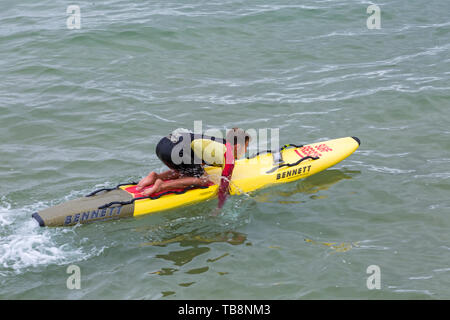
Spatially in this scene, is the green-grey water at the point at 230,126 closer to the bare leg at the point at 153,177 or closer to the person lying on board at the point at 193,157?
the person lying on board at the point at 193,157

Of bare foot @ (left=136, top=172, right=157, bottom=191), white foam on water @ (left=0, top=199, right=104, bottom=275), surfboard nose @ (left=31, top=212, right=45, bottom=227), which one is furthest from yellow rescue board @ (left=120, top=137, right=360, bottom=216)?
surfboard nose @ (left=31, top=212, right=45, bottom=227)

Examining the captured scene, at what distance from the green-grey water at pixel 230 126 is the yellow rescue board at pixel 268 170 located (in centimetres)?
15

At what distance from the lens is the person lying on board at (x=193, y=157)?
682 centimetres

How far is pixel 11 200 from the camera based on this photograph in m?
7.21

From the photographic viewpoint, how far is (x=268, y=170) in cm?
773

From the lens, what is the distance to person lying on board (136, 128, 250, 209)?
22.4ft

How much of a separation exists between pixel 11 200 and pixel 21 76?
5.50 metres

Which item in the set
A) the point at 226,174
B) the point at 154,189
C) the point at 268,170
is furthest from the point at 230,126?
the point at 154,189

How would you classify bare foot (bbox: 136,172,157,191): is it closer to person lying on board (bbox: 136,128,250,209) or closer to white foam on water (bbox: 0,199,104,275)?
person lying on board (bbox: 136,128,250,209)

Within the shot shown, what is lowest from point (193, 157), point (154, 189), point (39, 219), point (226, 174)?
point (39, 219)

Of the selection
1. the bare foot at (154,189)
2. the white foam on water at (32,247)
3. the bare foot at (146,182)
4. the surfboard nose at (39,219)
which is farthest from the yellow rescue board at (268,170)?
the surfboard nose at (39,219)

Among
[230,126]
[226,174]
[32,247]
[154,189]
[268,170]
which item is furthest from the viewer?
[230,126]

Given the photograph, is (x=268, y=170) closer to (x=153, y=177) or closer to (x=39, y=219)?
(x=153, y=177)

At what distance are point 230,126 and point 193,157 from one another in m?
2.95
